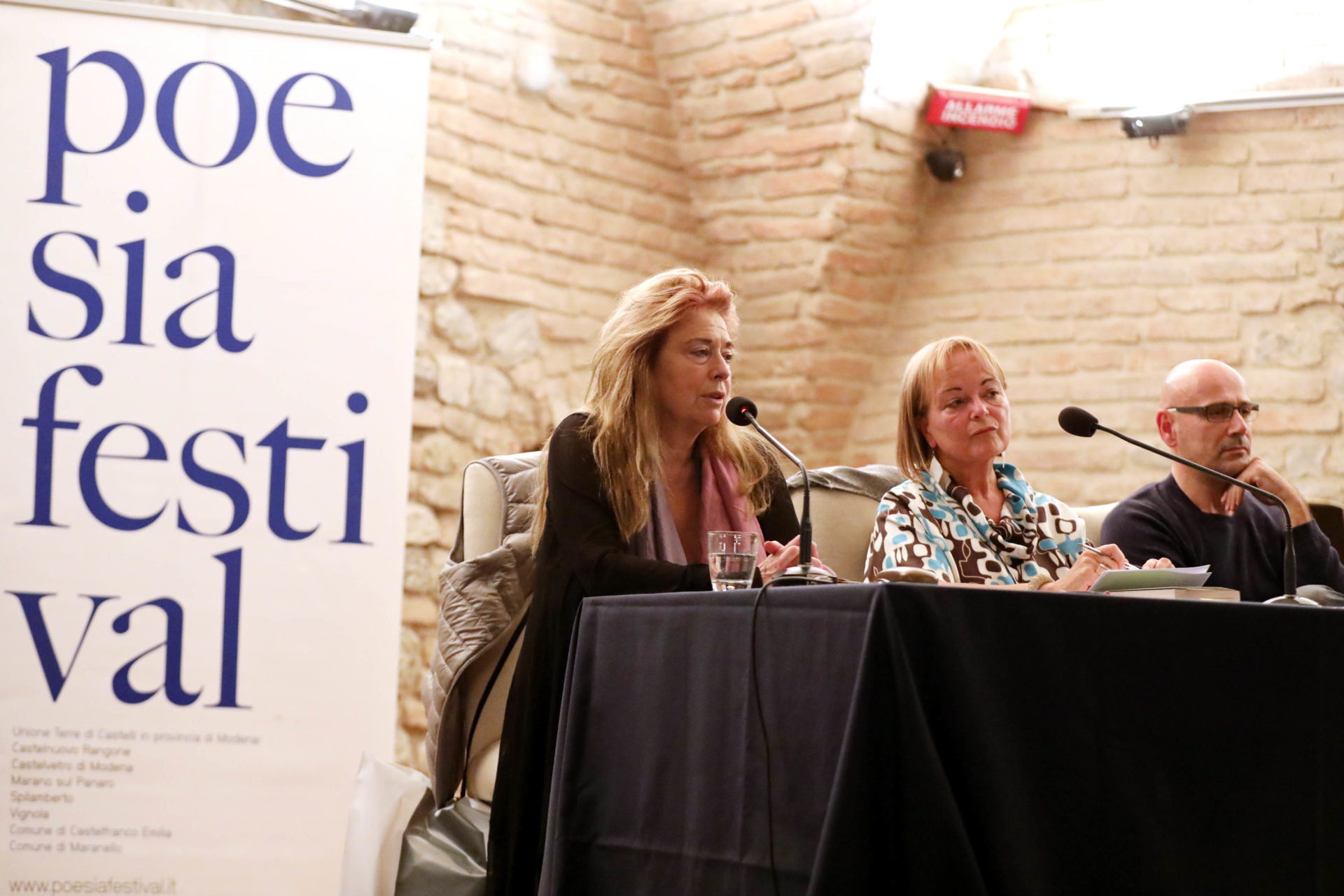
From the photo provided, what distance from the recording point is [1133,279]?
14.4 ft

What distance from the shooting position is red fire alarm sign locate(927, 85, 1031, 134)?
4.52 meters

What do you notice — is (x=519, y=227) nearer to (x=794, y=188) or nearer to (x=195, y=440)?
(x=794, y=188)

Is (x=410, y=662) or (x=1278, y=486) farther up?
(x=1278, y=486)

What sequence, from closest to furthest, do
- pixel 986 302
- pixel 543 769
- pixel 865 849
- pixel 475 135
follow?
pixel 865 849
pixel 543 769
pixel 475 135
pixel 986 302

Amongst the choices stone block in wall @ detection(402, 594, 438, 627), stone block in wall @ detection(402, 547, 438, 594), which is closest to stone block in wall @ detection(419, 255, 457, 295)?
stone block in wall @ detection(402, 547, 438, 594)

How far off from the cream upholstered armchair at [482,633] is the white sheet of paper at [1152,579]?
3.89ft

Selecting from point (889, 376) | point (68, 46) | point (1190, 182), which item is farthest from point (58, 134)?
point (1190, 182)

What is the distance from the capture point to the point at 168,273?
9.27ft

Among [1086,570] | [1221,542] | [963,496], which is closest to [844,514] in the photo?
[963,496]

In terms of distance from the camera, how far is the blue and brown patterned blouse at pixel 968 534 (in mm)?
2318

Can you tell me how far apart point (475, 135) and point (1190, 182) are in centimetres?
233

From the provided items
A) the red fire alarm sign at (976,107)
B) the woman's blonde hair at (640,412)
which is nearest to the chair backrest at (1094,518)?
the woman's blonde hair at (640,412)

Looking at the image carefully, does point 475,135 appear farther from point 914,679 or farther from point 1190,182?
point 914,679

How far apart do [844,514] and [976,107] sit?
2.31 metres
